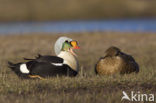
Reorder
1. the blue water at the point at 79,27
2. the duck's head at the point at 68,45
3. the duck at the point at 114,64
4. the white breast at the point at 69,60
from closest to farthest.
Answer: the white breast at the point at 69,60 → the duck's head at the point at 68,45 → the duck at the point at 114,64 → the blue water at the point at 79,27

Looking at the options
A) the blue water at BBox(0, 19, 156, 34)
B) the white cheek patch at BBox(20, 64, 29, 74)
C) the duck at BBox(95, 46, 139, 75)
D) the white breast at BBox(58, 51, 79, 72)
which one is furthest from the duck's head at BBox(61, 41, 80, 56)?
the blue water at BBox(0, 19, 156, 34)

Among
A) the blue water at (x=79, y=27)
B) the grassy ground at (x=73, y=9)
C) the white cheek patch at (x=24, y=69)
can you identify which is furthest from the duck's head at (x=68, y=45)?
the grassy ground at (x=73, y=9)

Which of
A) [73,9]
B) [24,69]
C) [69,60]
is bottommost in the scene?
[24,69]

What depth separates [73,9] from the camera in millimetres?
37062

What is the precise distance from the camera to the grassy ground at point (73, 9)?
36.2 metres

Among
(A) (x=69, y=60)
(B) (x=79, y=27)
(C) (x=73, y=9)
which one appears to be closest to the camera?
(A) (x=69, y=60)

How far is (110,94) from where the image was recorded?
645 centimetres

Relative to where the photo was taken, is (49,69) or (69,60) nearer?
(49,69)

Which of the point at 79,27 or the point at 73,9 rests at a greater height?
the point at 73,9

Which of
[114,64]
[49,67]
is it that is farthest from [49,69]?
[114,64]

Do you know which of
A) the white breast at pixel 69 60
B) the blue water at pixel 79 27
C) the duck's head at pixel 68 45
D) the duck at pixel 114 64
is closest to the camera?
the white breast at pixel 69 60

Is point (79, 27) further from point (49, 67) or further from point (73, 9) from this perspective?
point (49, 67)

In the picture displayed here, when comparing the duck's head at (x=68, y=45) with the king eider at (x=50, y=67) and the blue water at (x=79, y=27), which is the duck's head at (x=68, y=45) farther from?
the blue water at (x=79, y=27)

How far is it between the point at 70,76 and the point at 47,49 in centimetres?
649
